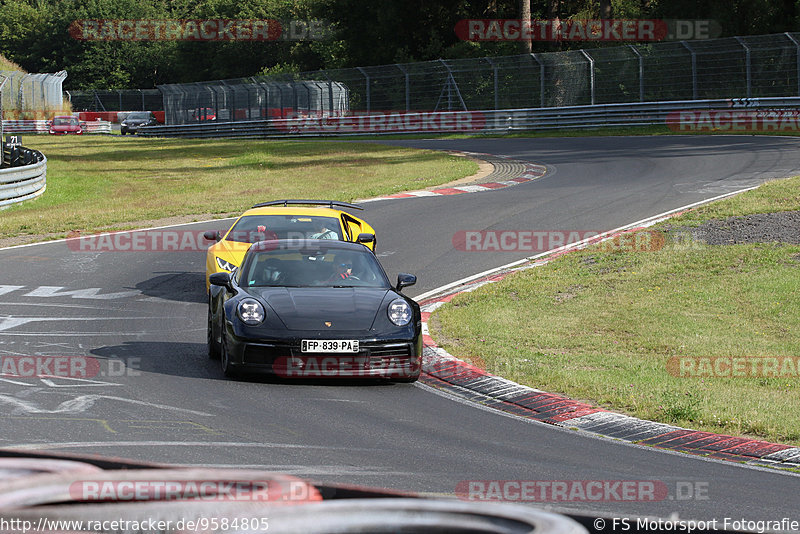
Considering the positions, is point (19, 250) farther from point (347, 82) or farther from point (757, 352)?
point (347, 82)

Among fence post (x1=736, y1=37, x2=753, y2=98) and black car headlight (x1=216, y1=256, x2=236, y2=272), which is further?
fence post (x1=736, y1=37, x2=753, y2=98)

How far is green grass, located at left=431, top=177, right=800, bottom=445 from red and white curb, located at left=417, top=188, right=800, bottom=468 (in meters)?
0.22

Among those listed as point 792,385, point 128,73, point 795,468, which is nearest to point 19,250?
point 792,385

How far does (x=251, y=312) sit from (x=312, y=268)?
4.21 feet

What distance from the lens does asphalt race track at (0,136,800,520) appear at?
20.2 feet

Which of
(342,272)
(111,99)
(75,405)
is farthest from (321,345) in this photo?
(111,99)

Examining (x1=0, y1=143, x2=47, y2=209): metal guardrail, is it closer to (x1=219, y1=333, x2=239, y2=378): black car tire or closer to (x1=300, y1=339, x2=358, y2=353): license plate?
(x1=219, y1=333, x2=239, y2=378): black car tire

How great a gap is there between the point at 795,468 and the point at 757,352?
4341 mm

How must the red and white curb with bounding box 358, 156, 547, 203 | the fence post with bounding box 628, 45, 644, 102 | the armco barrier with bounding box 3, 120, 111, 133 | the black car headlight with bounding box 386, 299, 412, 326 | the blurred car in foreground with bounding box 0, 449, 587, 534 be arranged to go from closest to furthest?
the blurred car in foreground with bounding box 0, 449, 587, 534 → the black car headlight with bounding box 386, 299, 412, 326 → the red and white curb with bounding box 358, 156, 547, 203 → the fence post with bounding box 628, 45, 644, 102 → the armco barrier with bounding box 3, 120, 111, 133

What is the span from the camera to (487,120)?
42.1 m

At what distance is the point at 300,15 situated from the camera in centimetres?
8775

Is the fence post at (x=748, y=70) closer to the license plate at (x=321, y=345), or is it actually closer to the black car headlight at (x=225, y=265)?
the black car headlight at (x=225, y=265)

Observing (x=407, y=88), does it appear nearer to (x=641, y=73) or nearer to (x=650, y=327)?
(x=641, y=73)

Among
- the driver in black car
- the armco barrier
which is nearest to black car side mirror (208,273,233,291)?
the driver in black car
